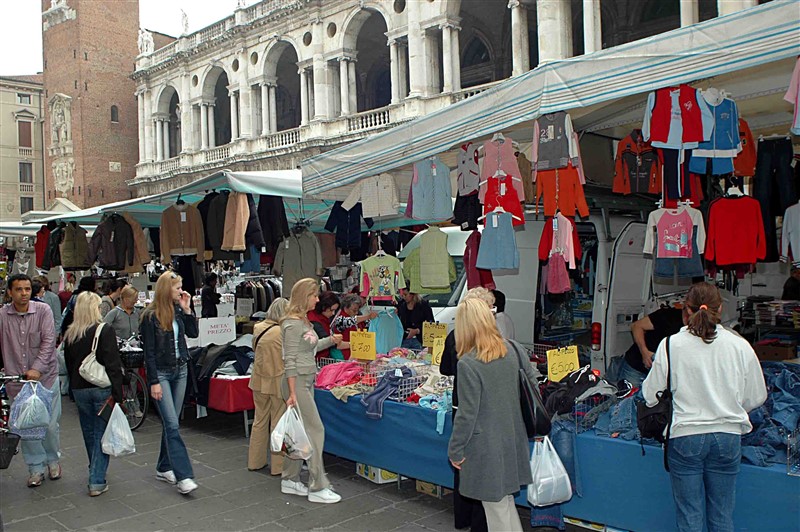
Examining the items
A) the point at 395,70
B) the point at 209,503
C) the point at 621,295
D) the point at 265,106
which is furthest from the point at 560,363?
the point at 265,106

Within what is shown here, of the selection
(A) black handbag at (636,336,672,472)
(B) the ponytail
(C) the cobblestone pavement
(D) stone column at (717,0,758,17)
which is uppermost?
(D) stone column at (717,0,758,17)

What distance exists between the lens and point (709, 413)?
3709 millimetres

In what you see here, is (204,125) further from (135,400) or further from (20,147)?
(20,147)

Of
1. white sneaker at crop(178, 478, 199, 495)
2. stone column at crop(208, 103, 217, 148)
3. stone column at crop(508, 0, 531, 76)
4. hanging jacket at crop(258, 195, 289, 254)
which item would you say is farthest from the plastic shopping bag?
stone column at crop(208, 103, 217, 148)

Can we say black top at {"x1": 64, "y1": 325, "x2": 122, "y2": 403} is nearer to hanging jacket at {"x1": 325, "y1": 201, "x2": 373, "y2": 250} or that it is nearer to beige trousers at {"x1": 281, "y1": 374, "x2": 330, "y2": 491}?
beige trousers at {"x1": 281, "y1": 374, "x2": 330, "y2": 491}

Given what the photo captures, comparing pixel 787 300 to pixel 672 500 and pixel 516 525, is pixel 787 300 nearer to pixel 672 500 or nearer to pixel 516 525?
pixel 672 500

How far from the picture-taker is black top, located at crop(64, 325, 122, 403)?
5.67 metres

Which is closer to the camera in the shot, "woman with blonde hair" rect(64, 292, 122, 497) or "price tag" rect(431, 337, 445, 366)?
"woman with blonde hair" rect(64, 292, 122, 497)

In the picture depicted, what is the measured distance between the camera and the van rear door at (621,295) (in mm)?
7082

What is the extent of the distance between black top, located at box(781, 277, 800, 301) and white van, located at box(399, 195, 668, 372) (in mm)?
2500

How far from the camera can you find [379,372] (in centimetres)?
626

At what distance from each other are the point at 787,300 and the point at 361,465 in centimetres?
603

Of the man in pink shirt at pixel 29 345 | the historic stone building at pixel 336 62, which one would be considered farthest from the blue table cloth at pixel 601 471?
the historic stone building at pixel 336 62

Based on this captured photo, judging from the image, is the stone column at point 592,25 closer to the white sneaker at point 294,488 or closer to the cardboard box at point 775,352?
the cardboard box at point 775,352
